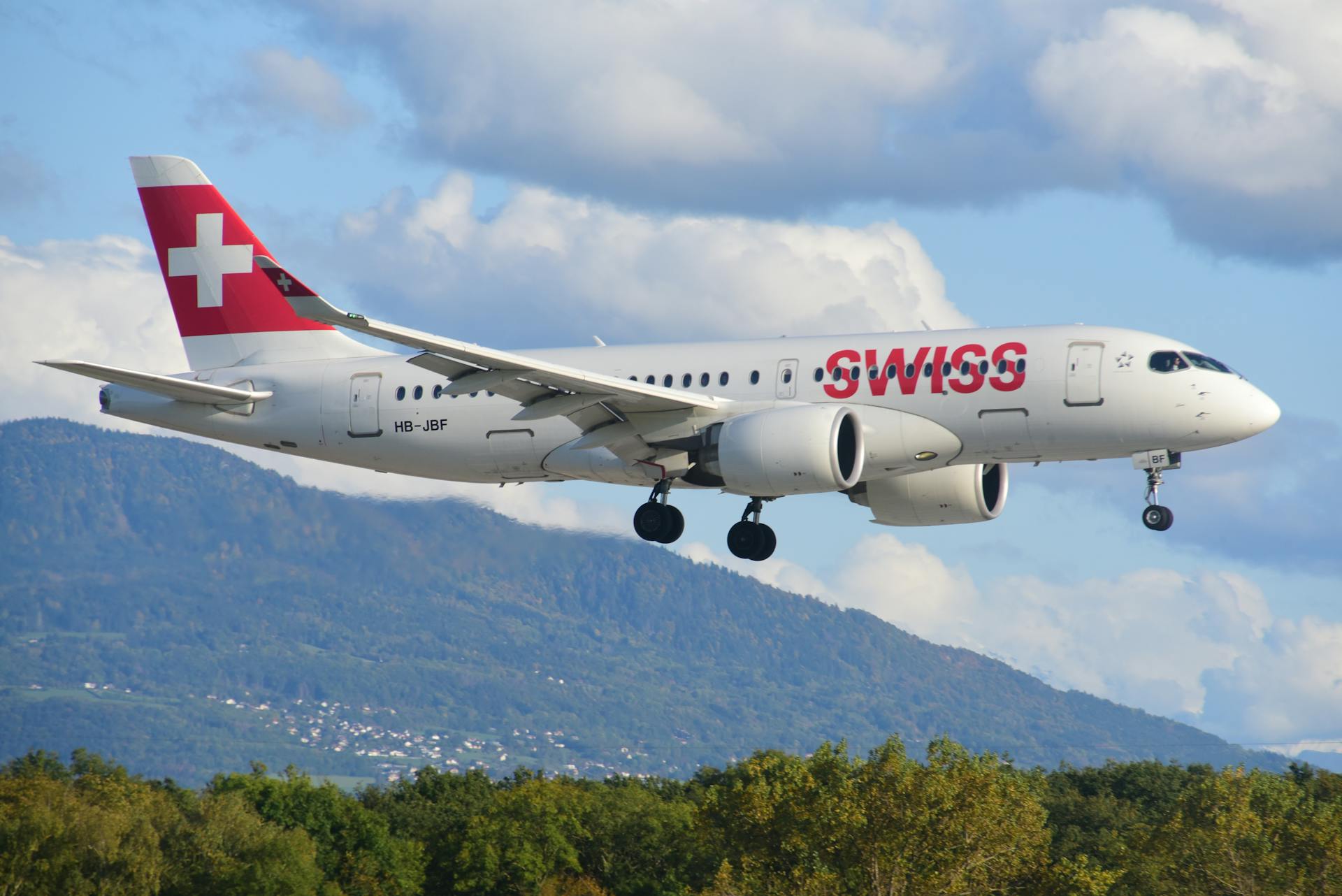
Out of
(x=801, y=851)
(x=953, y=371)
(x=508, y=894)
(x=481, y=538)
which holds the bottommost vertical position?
(x=508, y=894)

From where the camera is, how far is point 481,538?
301ft

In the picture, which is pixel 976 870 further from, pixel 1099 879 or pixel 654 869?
pixel 654 869

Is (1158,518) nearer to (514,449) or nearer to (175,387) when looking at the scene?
(514,449)

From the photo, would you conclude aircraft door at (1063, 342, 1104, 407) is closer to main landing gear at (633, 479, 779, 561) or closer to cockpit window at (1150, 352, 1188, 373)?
cockpit window at (1150, 352, 1188, 373)

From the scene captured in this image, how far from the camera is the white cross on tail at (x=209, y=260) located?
5178 centimetres

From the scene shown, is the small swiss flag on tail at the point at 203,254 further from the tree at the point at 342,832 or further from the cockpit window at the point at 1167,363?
the tree at the point at 342,832

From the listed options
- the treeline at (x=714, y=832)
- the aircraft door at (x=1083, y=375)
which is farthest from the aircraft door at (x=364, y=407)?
the aircraft door at (x=1083, y=375)

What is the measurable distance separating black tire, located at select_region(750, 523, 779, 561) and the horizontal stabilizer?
14590mm

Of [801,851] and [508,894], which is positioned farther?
[508,894]

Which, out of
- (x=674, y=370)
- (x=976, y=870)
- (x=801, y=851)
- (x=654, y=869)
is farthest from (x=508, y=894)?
(x=674, y=370)

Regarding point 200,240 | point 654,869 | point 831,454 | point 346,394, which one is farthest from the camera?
point 654,869

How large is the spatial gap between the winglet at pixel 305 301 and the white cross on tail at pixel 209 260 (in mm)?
14807

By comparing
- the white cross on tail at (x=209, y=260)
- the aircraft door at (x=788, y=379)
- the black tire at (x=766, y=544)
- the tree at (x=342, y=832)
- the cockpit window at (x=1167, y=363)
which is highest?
the white cross on tail at (x=209, y=260)

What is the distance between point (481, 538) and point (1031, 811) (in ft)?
145
